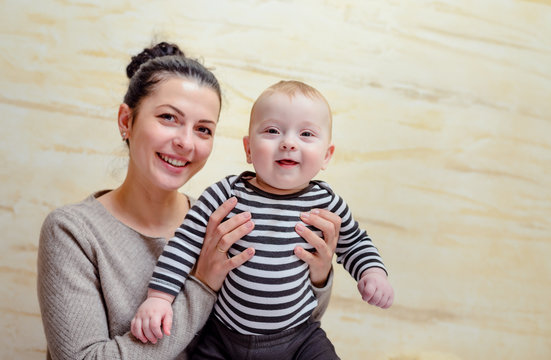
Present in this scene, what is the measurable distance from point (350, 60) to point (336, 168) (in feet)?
1.49

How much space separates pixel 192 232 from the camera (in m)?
1.31

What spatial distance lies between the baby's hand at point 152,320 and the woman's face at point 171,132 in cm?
34

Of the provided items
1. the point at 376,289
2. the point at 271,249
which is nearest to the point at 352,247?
the point at 376,289

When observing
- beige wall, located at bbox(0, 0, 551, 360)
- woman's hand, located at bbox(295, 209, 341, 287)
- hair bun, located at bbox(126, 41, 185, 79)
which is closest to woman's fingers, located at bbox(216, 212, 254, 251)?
woman's hand, located at bbox(295, 209, 341, 287)

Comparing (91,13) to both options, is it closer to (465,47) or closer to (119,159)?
(119,159)

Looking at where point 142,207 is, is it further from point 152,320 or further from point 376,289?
point 376,289

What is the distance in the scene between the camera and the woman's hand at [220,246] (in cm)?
125

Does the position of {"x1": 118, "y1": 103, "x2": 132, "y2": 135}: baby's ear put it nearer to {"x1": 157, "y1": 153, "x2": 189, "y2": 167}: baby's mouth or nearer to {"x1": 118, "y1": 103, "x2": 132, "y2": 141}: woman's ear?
{"x1": 118, "y1": 103, "x2": 132, "y2": 141}: woman's ear

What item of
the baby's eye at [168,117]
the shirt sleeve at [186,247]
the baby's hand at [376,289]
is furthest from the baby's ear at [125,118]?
the baby's hand at [376,289]

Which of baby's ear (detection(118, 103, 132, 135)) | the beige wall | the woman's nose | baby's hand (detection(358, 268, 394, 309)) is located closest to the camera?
baby's hand (detection(358, 268, 394, 309))

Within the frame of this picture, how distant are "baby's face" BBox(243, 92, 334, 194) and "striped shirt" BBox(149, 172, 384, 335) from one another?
59 mm

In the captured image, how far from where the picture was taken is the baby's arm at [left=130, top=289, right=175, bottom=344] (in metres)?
1.21

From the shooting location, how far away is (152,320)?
120 centimetres

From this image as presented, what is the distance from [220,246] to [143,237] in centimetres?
30
